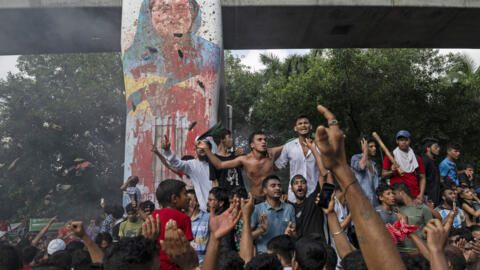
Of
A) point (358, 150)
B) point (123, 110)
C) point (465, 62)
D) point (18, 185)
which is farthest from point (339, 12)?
point (18, 185)

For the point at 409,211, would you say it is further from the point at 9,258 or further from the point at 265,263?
the point at 9,258

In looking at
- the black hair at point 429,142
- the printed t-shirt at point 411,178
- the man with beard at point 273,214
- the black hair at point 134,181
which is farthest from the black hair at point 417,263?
the black hair at point 134,181

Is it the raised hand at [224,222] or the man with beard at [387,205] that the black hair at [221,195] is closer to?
the raised hand at [224,222]

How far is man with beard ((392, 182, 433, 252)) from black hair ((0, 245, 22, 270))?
3.21 m

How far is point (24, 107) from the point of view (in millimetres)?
19219

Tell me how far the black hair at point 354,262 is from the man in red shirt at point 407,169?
4.22m

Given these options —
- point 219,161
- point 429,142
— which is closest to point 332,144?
point 219,161

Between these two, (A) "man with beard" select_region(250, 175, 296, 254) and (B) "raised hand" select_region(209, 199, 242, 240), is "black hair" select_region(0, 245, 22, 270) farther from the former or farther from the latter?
(A) "man with beard" select_region(250, 175, 296, 254)

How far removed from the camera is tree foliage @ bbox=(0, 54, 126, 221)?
1902 centimetres

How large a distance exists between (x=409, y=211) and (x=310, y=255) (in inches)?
97.9

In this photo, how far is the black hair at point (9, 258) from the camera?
321 centimetres

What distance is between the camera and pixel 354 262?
7.70ft

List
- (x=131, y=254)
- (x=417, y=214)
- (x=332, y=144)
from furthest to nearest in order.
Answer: (x=417, y=214) < (x=131, y=254) < (x=332, y=144)

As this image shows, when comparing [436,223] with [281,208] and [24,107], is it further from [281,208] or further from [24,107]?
[24,107]
